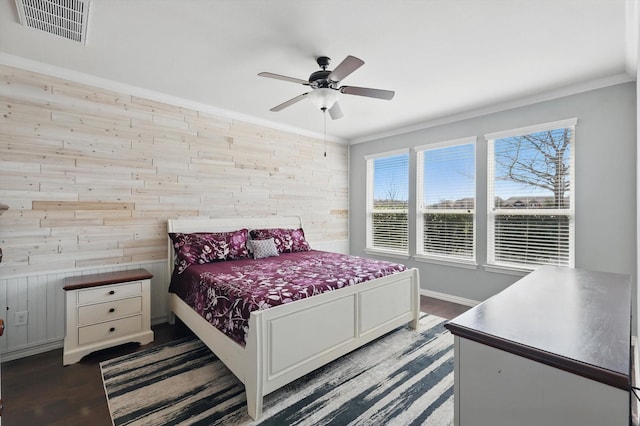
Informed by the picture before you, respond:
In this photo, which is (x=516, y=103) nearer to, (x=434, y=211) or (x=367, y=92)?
(x=434, y=211)

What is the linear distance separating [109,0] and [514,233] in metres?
4.41

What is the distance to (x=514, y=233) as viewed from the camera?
364 centimetres

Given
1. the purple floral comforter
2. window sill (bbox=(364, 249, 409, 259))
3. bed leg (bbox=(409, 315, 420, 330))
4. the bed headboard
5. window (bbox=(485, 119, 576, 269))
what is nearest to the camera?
the purple floral comforter

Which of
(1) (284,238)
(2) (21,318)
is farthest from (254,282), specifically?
(2) (21,318)

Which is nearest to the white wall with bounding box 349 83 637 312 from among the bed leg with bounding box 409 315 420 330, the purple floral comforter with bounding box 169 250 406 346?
the bed leg with bounding box 409 315 420 330

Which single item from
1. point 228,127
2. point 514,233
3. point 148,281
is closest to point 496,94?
point 514,233

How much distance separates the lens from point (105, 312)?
8.83 ft

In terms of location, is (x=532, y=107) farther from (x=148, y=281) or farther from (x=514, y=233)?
(x=148, y=281)

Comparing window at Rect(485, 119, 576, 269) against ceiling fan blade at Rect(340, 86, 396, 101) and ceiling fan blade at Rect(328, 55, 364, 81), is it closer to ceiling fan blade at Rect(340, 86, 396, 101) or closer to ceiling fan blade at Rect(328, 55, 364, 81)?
ceiling fan blade at Rect(340, 86, 396, 101)

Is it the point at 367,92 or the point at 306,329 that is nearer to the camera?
the point at 306,329

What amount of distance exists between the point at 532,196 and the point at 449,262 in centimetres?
132

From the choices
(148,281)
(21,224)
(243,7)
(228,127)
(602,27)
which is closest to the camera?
(243,7)

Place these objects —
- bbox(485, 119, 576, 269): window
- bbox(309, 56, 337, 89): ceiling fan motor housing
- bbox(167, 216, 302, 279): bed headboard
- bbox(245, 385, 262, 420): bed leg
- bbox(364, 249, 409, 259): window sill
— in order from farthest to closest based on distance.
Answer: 1. bbox(364, 249, 409, 259): window sill
2. bbox(167, 216, 302, 279): bed headboard
3. bbox(485, 119, 576, 269): window
4. bbox(309, 56, 337, 89): ceiling fan motor housing
5. bbox(245, 385, 262, 420): bed leg

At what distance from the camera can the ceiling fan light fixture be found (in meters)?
2.48
